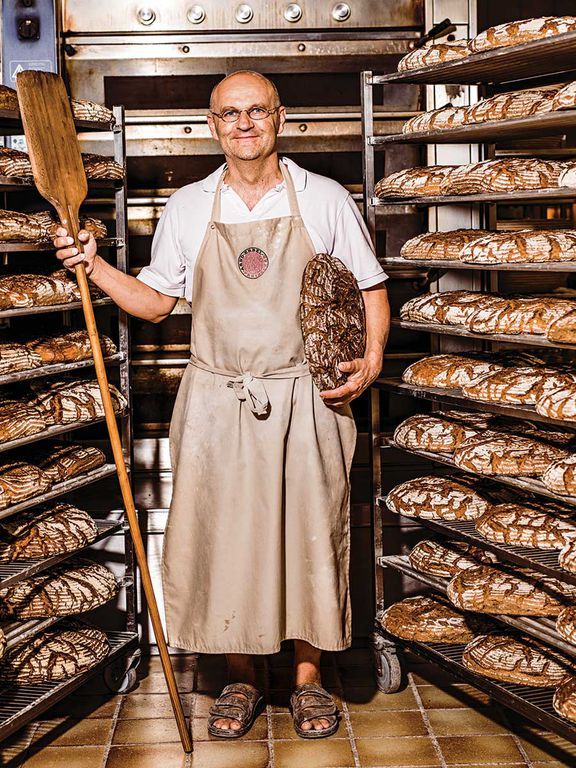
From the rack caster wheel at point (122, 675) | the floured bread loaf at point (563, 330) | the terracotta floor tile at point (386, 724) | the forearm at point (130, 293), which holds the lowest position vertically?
the terracotta floor tile at point (386, 724)

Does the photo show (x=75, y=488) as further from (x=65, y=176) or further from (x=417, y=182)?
(x=417, y=182)

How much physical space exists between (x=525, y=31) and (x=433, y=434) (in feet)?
3.96

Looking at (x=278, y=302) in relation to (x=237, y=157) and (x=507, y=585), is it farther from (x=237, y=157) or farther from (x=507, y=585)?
(x=507, y=585)

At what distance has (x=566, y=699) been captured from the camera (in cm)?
278

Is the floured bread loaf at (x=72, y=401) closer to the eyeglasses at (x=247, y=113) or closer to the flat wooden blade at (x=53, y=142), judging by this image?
the flat wooden blade at (x=53, y=142)

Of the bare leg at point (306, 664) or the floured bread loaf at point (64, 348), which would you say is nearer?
the floured bread loaf at point (64, 348)

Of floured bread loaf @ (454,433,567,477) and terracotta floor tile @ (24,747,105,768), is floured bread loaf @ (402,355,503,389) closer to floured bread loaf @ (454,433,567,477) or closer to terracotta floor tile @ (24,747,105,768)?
floured bread loaf @ (454,433,567,477)

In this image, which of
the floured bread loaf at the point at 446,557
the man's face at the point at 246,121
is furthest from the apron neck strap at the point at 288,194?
the floured bread loaf at the point at 446,557

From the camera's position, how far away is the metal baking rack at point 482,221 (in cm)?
280

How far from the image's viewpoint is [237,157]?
3.12m

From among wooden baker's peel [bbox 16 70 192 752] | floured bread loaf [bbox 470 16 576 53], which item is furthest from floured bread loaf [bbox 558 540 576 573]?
floured bread loaf [bbox 470 16 576 53]

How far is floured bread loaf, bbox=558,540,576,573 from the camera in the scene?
8.80 ft

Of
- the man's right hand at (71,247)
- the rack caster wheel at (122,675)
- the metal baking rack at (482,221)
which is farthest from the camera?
the rack caster wheel at (122,675)

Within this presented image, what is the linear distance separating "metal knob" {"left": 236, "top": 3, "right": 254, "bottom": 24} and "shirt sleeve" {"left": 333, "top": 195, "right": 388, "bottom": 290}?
1.09m
